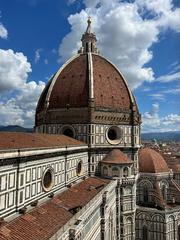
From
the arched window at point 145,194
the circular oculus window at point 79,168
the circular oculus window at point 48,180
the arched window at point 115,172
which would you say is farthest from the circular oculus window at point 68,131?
the circular oculus window at point 48,180

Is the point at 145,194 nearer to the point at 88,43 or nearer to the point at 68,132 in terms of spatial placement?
the point at 68,132

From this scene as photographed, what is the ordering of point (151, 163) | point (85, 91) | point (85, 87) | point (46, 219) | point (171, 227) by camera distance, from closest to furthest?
point (46, 219), point (171, 227), point (85, 91), point (85, 87), point (151, 163)

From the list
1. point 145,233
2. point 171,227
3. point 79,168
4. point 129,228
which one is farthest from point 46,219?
point 171,227

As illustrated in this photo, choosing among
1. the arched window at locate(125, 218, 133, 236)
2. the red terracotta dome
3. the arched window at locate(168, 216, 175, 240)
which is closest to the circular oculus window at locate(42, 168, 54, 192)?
the red terracotta dome

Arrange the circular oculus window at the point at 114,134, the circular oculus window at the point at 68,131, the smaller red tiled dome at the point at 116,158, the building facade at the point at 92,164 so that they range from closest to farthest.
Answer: the building facade at the point at 92,164
the smaller red tiled dome at the point at 116,158
the circular oculus window at the point at 68,131
the circular oculus window at the point at 114,134

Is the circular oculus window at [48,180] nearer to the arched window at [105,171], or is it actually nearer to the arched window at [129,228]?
the arched window at [105,171]
